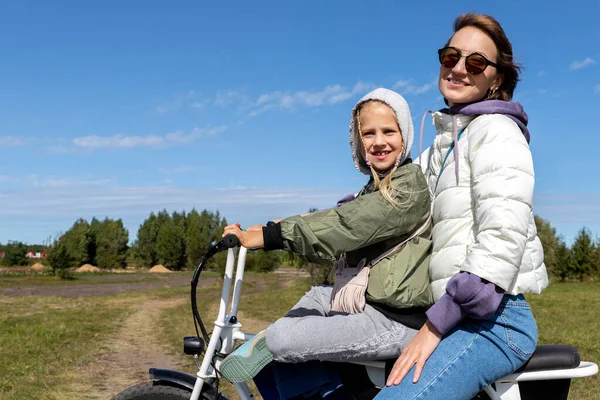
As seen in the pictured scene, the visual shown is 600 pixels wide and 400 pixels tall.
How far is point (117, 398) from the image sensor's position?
3.14 meters

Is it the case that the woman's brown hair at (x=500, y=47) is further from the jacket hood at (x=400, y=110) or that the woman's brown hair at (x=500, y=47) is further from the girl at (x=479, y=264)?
the jacket hood at (x=400, y=110)

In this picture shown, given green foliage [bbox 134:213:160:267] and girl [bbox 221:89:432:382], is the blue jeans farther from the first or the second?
green foliage [bbox 134:213:160:267]

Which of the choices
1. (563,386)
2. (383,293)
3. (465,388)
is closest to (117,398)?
(383,293)

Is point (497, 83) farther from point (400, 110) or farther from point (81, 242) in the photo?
point (81, 242)

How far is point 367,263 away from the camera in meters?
2.71

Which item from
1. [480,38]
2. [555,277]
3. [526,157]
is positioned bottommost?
[555,277]

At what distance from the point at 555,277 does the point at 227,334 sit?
53.8 m

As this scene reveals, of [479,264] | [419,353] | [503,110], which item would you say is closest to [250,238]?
[419,353]

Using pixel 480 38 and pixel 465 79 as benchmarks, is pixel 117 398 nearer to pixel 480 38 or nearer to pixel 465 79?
pixel 465 79

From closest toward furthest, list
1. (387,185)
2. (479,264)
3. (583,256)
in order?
1. (479,264)
2. (387,185)
3. (583,256)

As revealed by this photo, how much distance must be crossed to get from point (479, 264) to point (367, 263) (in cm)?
54

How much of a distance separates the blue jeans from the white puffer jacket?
16 cm

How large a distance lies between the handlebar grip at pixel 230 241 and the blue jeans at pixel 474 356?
35.6 inches

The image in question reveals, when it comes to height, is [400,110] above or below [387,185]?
above
